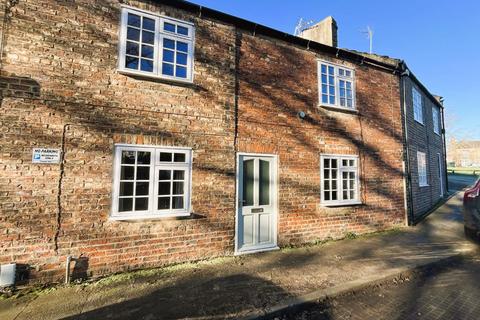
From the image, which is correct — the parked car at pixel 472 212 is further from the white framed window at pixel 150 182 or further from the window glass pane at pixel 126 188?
the window glass pane at pixel 126 188

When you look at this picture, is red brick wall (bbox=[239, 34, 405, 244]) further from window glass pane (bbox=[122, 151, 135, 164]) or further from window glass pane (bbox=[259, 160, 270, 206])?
window glass pane (bbox=[122, 151, 135, 164])

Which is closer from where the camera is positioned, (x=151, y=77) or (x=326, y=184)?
(x=151, y=77)

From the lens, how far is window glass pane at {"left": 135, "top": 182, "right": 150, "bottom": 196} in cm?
545

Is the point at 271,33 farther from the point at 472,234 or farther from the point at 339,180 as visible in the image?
the point at 472,234

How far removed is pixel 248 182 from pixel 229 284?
8.40 feet

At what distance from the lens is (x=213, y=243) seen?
6.06 m

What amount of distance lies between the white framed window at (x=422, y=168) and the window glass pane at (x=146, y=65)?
1068cm

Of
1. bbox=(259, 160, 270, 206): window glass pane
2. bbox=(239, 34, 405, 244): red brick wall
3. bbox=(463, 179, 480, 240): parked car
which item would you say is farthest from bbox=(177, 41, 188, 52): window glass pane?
bbox=(463, 179, 480, 240): parked car

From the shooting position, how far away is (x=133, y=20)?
5680mm

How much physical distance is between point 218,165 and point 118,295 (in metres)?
3.14

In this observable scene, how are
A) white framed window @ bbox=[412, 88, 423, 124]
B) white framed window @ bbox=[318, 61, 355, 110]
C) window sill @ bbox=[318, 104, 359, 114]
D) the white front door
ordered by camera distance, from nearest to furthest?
1. the white front door
2. window sill @ bbox=[318, 104, 359, 114]
3. white framed window @ bbox=[318, 61, 355, 110]
4. white framed window @ bbox=[412, 88, 423, 124]

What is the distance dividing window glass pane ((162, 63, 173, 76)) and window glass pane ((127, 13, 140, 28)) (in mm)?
930

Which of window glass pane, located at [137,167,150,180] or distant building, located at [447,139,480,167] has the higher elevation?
distant building, located at [447,139,480,167]

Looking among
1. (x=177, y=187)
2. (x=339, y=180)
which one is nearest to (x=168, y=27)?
(x=177, y=187)
